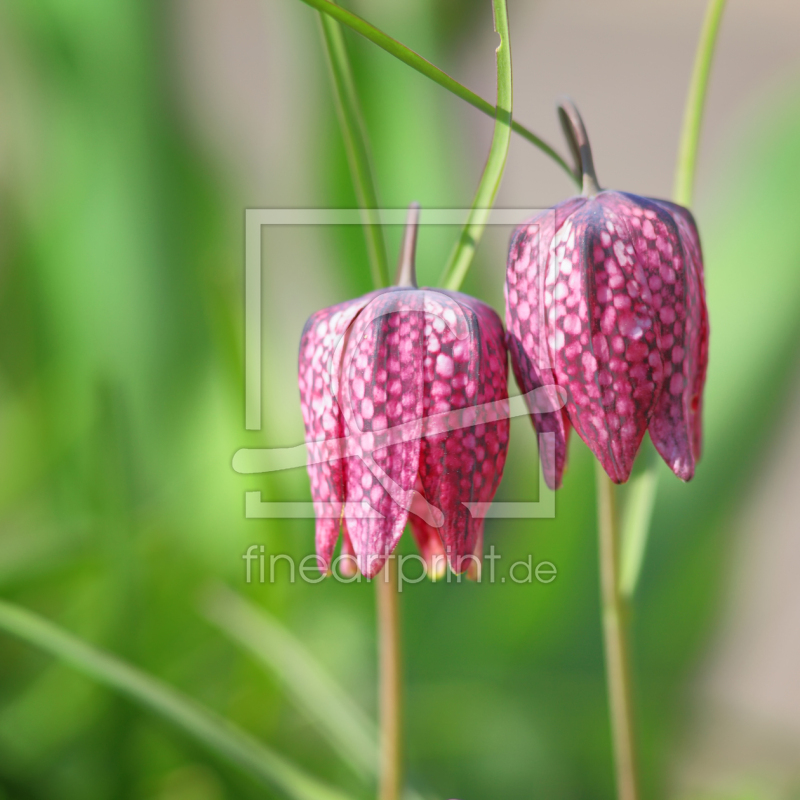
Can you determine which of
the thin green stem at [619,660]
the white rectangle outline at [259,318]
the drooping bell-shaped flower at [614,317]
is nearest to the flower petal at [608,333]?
the drooping bell-shaped flower at [614,317]

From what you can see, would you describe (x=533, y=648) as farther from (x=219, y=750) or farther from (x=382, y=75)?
(x=382, y=75)

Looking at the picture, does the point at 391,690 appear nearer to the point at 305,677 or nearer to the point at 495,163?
the point at 305,677

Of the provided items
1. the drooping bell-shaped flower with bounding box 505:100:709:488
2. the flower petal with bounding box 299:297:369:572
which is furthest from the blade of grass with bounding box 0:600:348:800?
the drooping bell-shaped flower with bounding box 505:100:709:488

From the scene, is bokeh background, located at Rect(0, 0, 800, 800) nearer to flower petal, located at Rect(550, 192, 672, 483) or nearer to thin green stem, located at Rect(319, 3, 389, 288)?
thin green stem, located at Rect(319, 3, 389, 288)

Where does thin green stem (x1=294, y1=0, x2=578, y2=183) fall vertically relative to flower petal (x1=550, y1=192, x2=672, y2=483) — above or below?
above

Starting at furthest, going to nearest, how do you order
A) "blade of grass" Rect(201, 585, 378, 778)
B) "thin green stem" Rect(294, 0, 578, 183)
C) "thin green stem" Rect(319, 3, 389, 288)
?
"blade of grass" Rect(201, 585, 378, 778) < "thin green stem" Rect(319, 3, 389, 288) < "thin green stem" Rect(294, 0, 578, 183)

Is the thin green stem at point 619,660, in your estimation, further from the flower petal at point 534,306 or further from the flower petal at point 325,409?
the flower petal at point 325,409
